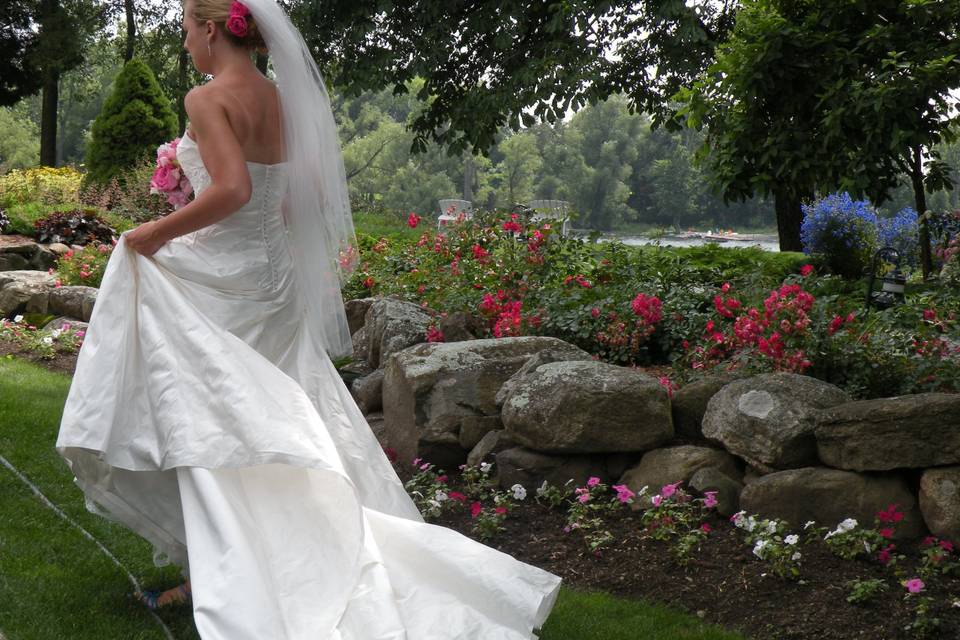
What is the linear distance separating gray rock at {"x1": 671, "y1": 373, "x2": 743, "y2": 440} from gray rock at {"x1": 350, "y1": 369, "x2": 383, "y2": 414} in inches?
89.2

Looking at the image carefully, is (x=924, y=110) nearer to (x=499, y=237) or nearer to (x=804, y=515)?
(x=804, y=515)

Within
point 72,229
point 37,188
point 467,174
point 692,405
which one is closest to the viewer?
point 692,405

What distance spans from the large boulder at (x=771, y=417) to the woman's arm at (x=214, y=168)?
254cm

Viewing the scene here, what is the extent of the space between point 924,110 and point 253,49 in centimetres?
274

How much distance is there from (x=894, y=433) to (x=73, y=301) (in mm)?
8554

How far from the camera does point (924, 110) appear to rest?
4.10 m

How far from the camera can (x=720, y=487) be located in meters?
4.56

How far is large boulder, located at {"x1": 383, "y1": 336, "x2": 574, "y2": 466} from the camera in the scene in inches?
214

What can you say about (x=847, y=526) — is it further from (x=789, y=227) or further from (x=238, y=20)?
(x=789, y=227)

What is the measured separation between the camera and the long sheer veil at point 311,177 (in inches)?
140

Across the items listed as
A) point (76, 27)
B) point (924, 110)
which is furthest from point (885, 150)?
point (76, 27)

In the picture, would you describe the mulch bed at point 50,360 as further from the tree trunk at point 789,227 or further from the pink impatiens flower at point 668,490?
the tree trunk at point 789,227

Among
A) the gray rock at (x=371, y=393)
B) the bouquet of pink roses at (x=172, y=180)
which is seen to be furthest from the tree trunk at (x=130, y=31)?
the bouquet of pink roses at (x=172, y=180)

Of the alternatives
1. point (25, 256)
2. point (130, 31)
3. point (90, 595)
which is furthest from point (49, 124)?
point (90, 595)
